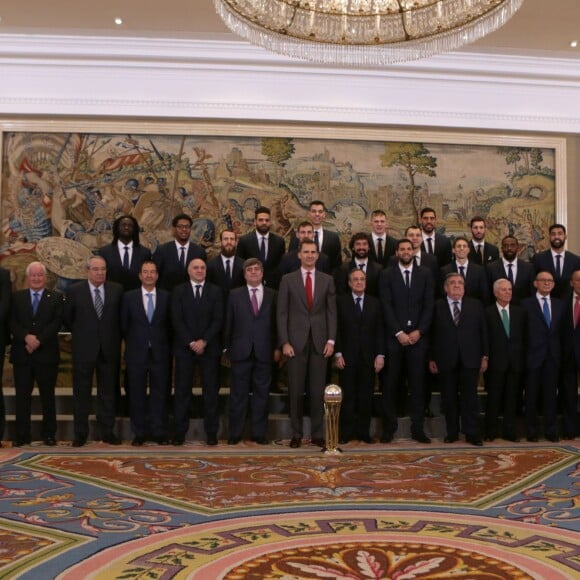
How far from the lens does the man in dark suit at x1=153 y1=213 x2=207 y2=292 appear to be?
8.54 m

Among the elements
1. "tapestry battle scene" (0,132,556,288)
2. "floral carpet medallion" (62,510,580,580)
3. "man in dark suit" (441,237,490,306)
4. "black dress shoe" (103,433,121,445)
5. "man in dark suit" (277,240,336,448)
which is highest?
"tapestry battle scene" (0,132,556,288)

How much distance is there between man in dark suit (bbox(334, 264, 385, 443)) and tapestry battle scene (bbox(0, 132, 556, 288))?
10.2ft

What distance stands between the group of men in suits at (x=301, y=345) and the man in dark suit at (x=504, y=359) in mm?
13

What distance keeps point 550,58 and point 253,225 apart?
180 inches

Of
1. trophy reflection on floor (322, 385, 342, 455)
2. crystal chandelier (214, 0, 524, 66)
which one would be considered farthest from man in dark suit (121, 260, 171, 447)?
crystal chandelier (214, 0, 524, 66)

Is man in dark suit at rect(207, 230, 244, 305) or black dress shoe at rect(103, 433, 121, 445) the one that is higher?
man in dark suit at rect(207, 230, 244, 305)

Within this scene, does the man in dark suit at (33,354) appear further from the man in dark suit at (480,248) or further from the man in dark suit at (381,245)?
the man in dark suit at (480,248)

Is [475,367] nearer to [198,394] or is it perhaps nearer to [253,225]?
[198,394]

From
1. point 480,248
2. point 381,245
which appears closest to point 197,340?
point 381,245

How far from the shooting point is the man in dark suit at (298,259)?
27.6ft

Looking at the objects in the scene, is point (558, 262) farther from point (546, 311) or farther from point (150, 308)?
point (150, 308)

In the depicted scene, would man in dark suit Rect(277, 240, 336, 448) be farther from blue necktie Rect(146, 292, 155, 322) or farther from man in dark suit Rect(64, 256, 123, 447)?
man in dark suit Rect(64, 256, 123, 447)

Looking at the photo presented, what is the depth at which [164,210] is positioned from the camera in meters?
10.7

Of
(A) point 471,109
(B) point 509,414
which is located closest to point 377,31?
(B) point 509,414
